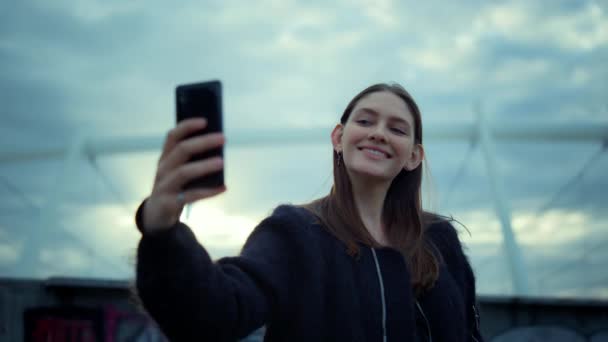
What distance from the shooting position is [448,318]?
6.31 feet

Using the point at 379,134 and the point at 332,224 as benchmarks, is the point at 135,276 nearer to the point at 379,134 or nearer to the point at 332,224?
the point at 332,224

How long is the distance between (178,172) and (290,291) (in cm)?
65

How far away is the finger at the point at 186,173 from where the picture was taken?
1127 mm

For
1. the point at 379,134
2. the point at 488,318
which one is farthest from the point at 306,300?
the point at 488,318

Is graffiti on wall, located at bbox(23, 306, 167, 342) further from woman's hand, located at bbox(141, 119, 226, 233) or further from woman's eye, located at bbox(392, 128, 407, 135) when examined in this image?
woman's hand, located at bbox(141, 119, 226, 233)

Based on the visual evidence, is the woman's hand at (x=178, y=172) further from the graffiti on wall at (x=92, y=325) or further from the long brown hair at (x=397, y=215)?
the graffiti on wall at (x=92, y=325)

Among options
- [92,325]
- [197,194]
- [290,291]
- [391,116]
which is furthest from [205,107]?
[92,325]

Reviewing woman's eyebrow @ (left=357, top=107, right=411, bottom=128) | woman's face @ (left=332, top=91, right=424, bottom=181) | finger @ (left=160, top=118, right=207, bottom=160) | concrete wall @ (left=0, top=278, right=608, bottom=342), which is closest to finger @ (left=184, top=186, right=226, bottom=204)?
finger @ (left=160, top=118, right=207, bottom=160)

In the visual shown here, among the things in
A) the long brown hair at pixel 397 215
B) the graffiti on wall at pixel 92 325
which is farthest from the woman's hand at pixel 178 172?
the graffiti on wall at pixel 92 325

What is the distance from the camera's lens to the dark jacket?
3.94 feet

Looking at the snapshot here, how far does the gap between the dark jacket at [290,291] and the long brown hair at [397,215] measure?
56 mm

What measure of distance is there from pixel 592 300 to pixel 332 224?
813cm

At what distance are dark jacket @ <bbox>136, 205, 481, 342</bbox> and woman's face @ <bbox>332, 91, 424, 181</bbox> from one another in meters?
0.29

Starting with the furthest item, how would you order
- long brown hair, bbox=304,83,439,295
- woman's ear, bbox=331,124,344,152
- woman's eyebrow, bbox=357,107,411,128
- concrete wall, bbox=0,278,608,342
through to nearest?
1. concrete wall, bbox=0,278,608,342
2. woman's ear, bbox=331,124,344,152
3. woman's eyebrow, bbox=357,107,411,128
4. long brown hair, bbox=304,83,439,295
